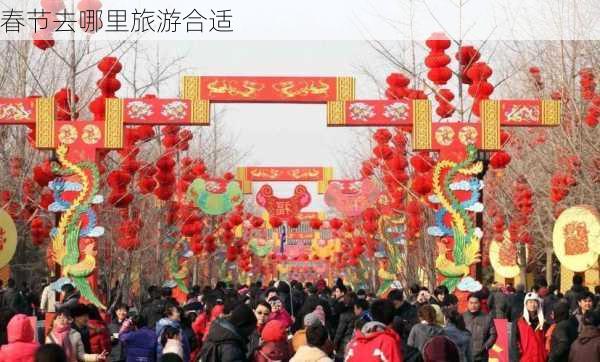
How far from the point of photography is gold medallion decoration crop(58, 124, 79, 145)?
72.2 ft

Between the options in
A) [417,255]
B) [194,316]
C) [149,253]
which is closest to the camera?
[194,316]

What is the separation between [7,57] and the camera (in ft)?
88.3

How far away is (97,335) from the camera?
1151cm

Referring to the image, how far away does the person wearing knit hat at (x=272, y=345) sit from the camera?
1024 centimetres

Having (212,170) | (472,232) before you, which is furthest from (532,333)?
(212,170)

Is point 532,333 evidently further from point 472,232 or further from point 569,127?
point 569,127

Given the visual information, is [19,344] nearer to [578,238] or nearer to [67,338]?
[67,338]

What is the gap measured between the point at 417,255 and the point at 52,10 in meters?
11.2

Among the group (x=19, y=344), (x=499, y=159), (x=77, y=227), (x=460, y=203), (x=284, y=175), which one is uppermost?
(x=284, y=175)

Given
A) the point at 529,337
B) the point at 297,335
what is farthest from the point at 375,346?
the point at 529,337

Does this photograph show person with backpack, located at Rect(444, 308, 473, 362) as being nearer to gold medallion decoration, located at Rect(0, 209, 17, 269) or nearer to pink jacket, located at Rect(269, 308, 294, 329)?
pink jacket, located at Rect(269, 308, 294, 329)

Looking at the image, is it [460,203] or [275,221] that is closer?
[460,203]

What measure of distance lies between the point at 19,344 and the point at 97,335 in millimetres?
3094

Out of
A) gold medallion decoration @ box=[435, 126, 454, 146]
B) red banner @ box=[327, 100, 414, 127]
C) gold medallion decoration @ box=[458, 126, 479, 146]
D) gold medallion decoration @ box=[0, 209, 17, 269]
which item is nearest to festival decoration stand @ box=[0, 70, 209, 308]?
gold medallion decoration @ box=[0, 209, 17, 269]
